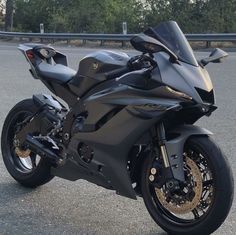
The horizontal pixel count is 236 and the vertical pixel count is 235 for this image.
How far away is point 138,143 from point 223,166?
24.8 inches

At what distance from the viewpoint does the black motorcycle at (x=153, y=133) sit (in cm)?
400

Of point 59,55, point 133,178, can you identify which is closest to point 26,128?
point 59,55

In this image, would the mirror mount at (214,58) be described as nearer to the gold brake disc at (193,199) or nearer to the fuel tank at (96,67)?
the fuel tank at (96,67)

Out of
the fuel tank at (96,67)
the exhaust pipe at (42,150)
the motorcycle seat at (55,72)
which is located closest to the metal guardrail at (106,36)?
the motorcycle seat at (55,72)

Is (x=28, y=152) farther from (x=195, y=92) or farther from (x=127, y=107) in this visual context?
(x=195, y=92)

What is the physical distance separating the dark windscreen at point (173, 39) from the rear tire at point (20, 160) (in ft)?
5.25

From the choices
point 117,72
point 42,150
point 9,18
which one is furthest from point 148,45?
point 9,18

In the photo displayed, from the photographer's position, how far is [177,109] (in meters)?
3.96

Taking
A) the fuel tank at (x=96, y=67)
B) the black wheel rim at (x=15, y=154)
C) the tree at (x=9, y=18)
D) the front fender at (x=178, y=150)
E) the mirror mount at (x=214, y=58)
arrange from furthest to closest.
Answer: the tree at (x=9, y=18) < the black wheel rim at (x=15, y=154) < the fuel tank at (x=96, y=67) < the mirror mount at (x=214, y=58) < the front fender at (x=178, y=150)

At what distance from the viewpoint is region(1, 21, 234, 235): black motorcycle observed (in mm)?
4000

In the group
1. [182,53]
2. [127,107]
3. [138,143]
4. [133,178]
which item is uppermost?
[182,53]

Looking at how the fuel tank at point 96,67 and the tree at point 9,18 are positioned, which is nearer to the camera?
the fuel tank at point 96,67

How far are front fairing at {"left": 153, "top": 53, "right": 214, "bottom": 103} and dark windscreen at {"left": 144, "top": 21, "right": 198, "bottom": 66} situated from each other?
6 cm

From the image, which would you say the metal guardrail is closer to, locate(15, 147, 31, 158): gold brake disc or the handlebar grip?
locate(15, 147, 31, 158): gold brake disc
